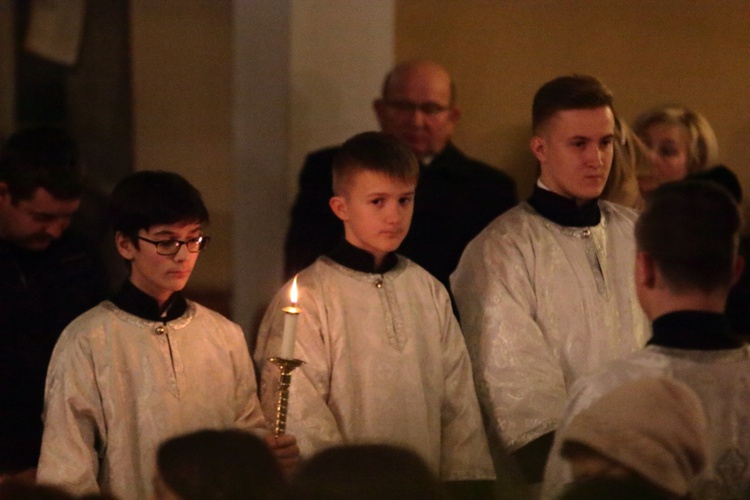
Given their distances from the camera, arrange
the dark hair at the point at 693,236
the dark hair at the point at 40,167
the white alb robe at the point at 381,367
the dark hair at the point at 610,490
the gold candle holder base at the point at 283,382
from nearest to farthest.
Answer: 1. the dark hair at the point at 610,490
2. the dark hair at the point at 693,236
3. the gold candle holder base at the point at 283,382
4. the white alb robe at the point at 381,367
5. the dark hair at the point at 40,167

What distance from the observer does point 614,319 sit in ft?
13.1

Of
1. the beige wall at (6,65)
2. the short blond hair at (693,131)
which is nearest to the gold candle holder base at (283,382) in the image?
the short blond hair at (693,131)

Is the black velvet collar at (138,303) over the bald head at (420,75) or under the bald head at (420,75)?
under

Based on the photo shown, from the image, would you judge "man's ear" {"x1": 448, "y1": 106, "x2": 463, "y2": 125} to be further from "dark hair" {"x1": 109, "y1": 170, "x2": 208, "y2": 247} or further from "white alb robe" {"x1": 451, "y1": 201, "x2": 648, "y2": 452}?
"dark hair" {"x1": 109, "y1": 170, "x2": 208, "y2": 247}

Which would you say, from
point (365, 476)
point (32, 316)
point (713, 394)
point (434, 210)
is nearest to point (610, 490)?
point (365, 476)

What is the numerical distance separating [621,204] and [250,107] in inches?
77.5

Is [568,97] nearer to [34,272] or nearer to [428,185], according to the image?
[428,185]

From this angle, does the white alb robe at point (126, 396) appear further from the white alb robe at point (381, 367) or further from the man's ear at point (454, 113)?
the man's ear at point (454, 113)

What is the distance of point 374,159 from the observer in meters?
3.80

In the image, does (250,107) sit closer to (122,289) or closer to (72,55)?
(72,55)

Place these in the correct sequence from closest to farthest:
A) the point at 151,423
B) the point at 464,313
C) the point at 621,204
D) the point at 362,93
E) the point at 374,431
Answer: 1. the point at 151,423
2. the point at 374,431
3. the point at 464,313
4. the point at 621,204
5. the point at 362,93

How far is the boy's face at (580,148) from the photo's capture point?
3955 millimetres

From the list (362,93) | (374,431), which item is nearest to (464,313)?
(374,431)

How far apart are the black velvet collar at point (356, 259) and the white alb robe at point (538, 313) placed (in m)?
0.34
